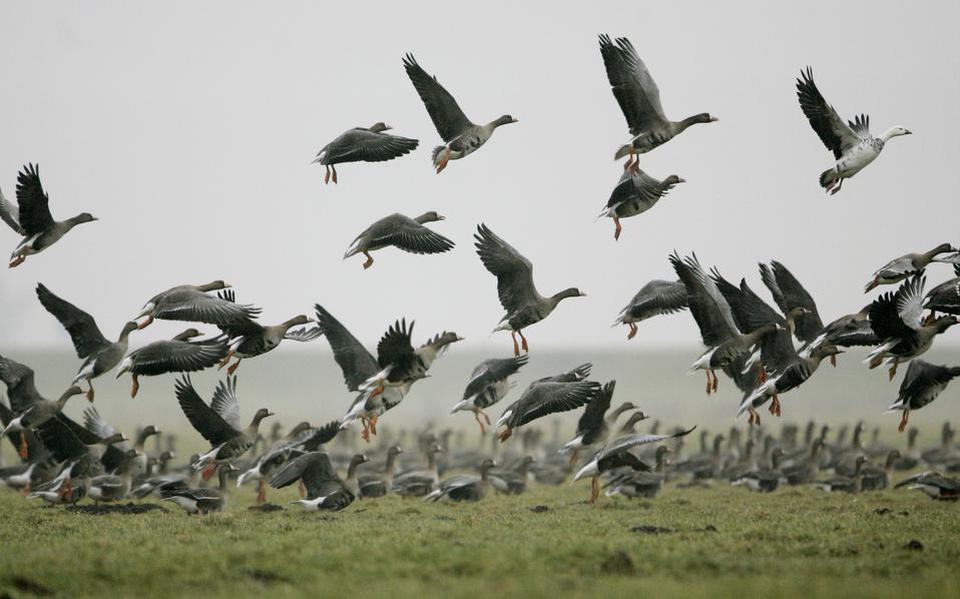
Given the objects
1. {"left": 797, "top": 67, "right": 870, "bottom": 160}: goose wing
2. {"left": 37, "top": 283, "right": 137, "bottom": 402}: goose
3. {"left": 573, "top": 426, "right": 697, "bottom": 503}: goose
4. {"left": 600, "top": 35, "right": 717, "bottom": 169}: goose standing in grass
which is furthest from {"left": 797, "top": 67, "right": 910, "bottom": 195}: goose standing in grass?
{"left": 37, "top": 283, "right": 137, "bottom": 402}: goose

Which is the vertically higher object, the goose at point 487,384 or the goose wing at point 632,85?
the goose wing at point 632,85

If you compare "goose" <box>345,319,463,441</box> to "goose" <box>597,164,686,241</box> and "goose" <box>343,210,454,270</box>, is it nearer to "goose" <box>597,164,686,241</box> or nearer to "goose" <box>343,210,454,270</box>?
"goose" <box>343,210,454,270</box>

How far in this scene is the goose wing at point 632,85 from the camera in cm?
1795

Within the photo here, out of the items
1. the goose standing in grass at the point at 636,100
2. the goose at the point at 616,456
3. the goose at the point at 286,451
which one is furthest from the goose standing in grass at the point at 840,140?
the goose at the point at 286,451

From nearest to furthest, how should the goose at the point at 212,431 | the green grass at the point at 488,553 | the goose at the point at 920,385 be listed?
the green grass at the point at 488,553 → the goose at the point at 212,431 → the goose at the point at 920,385

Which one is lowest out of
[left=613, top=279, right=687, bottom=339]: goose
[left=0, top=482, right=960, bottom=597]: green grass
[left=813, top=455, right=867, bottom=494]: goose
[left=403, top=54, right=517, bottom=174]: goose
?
[left=0, top=482, right=960, bottom=597]: green grass

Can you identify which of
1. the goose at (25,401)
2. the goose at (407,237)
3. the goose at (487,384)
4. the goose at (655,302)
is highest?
the goose at (407,237)

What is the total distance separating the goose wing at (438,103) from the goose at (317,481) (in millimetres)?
5992

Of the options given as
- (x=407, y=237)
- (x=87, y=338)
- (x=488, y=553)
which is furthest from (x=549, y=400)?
(x=87, y=338)

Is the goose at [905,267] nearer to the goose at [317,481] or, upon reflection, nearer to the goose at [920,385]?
the goose at [920,385]

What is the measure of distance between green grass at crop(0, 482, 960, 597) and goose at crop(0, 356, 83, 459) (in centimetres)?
154

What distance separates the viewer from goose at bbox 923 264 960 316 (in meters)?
18.4

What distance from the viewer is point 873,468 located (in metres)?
25.6

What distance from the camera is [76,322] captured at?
61.3 ft
